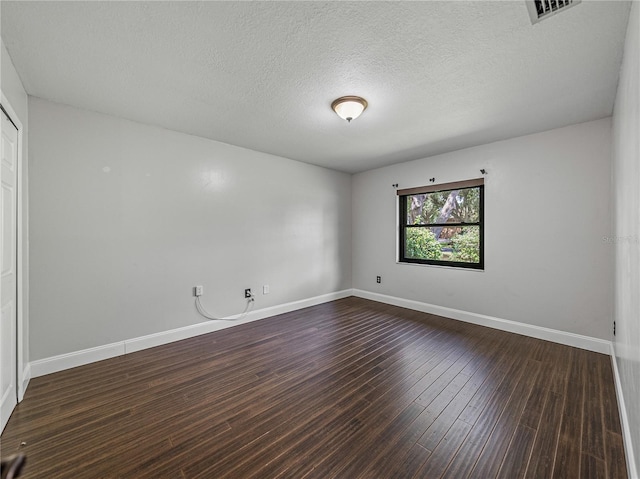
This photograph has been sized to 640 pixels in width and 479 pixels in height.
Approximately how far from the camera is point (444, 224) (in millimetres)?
4172

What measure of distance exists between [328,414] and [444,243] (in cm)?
321

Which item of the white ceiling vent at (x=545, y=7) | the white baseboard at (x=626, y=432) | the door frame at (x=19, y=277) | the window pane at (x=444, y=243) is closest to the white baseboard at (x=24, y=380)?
the door frame at (x=19, y=277)

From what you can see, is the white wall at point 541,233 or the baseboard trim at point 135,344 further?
the white wall at point 541,233

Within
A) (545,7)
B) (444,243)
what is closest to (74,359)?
(545,7)

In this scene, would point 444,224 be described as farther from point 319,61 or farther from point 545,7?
point 319,61

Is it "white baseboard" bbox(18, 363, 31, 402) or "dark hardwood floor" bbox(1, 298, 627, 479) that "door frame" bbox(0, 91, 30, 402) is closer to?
"white baseboard" bbox(18, 363, 31, 402)

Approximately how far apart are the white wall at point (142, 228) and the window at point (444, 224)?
193 cm

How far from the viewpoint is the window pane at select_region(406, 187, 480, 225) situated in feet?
12.7

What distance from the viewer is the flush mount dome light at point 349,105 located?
2.37m

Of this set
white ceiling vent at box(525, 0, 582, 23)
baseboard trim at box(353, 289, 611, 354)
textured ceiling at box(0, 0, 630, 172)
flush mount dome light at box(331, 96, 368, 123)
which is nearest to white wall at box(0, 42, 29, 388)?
textured ceiling at box(0, 0, 630, 172)

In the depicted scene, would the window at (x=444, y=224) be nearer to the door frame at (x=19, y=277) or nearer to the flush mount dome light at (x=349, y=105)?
the flush mount dome light at (x=349, y=105)

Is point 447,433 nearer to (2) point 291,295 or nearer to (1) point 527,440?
(1) point 527,440

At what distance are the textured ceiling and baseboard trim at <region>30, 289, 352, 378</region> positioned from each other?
2349 mm

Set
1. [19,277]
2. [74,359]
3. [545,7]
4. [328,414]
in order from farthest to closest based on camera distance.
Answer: [74,359] < [19,277] < [328,414] < [545,7]
